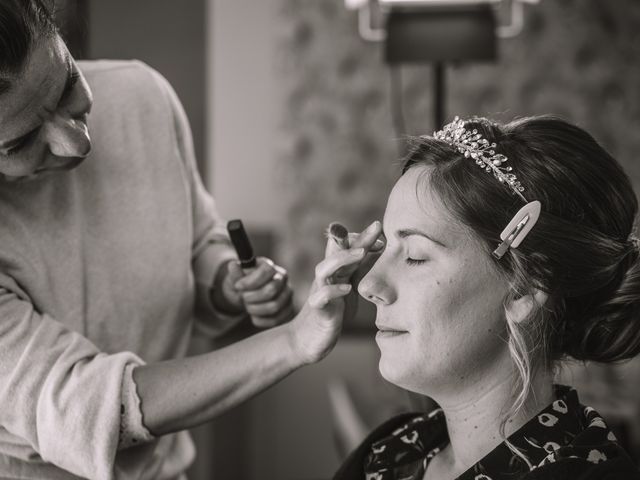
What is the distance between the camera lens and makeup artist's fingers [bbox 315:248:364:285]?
1.23 metres

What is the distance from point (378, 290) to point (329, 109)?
347cm

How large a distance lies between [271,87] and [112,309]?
334cm

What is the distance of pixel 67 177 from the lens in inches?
57.0

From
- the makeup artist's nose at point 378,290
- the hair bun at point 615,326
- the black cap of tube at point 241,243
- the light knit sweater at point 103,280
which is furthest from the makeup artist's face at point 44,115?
the hair bun at point 615,326

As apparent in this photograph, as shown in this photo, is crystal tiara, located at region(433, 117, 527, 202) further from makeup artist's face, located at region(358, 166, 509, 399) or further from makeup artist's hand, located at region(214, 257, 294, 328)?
makeup artist's hand, located at region(214, 257, 294, 328)

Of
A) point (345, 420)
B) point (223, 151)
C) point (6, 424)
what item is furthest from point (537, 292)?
point (223, 151)

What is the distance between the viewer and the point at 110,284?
1.45 m

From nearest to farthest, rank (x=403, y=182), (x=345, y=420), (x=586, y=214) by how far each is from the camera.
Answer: (x=586, y=214), (x=403, y=182), (x=345, y=420)

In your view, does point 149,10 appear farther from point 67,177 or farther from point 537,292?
point 537,292

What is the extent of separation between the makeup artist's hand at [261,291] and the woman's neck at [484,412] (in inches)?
14.8

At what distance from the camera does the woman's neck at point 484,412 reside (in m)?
1.27

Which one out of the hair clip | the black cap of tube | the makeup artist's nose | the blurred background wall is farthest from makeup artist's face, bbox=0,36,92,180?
the blurred background wall

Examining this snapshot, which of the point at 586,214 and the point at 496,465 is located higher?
the point at 586,214

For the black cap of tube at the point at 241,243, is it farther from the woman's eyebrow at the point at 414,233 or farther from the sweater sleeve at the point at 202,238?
the woman's eyebrow at the point at 414,233
